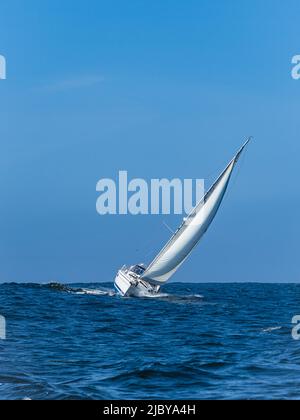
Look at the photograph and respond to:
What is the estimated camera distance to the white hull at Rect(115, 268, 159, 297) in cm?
6134

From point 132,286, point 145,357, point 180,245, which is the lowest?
point 145,357

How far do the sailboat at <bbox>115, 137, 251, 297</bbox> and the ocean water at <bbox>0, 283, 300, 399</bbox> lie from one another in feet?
70.8

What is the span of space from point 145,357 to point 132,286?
37.2 m

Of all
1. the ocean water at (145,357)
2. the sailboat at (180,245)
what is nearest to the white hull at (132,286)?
the sailboat at (180,245)

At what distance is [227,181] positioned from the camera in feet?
200

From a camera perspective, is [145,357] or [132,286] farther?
[132,286]

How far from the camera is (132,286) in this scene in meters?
61.1

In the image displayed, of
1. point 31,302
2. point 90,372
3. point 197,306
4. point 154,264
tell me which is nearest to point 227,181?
point 154,264

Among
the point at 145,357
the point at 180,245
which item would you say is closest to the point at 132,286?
the point at 180,245

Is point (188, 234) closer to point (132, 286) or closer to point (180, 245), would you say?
point (180, 245)

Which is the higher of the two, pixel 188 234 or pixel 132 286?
pixel 188 234

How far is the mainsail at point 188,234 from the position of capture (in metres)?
60.2
